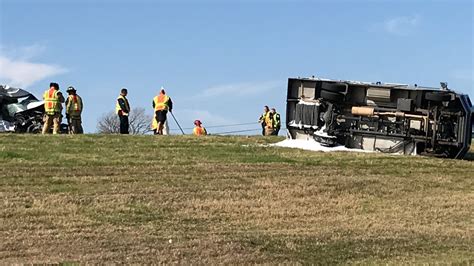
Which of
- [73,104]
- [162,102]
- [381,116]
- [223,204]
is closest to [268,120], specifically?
[162,102]

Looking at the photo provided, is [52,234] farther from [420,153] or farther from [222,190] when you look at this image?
[420,153]

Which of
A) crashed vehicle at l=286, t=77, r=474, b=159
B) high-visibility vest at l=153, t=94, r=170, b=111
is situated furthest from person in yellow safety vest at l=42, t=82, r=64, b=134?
crashed vehicle at l=286, t=77, r=474, b=159

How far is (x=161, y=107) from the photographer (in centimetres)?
2478

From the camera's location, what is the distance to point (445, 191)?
49.3 ft

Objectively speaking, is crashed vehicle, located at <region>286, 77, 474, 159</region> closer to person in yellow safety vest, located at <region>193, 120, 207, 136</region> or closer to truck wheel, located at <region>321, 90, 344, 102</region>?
truck wheel, located at <region>321, 90, 344, 102</region>

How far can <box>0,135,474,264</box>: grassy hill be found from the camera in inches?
390

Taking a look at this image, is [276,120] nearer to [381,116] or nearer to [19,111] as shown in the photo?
[19,111]

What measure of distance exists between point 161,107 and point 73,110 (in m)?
2.83

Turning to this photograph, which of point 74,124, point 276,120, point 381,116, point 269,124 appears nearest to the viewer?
point 381,116

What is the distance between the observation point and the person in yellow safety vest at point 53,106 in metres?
22.4

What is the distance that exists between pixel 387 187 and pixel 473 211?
1912 millimetres

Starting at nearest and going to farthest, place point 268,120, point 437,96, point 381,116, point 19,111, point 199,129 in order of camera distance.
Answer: point 437,96 < point 381,116 < point 19,111 < point 199,129 < point 268,120

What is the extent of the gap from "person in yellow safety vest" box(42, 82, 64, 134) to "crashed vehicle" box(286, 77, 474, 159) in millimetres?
6482

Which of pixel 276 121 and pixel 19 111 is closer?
pixel 19 111
